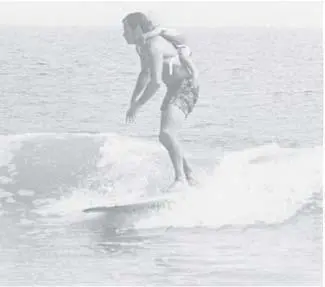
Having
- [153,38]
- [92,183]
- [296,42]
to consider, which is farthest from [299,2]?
[92,183]

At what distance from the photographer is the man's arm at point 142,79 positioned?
2631 millimetres

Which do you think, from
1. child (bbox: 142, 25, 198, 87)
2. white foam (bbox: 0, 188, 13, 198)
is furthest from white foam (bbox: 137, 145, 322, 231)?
white foam (bbox: 0, 188, 13, 198)

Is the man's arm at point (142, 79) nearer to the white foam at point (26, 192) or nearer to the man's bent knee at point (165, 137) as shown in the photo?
the man's bent knee at point (165, 137)

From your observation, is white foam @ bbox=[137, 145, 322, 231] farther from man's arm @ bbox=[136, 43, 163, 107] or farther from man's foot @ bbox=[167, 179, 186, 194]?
man's arm @ bbox=[136, 43, 163, 107]

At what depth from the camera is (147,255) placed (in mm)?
2551

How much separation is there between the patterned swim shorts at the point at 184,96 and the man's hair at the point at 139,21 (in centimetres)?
17

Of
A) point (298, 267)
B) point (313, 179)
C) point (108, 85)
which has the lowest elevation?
point (298, 267)

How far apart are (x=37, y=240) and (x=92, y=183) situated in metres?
0.22

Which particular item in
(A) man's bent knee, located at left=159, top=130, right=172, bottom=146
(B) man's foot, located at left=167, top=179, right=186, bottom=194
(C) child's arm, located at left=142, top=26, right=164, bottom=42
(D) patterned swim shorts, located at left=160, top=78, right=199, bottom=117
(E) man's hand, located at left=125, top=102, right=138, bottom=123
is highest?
(C) child's arm, located at left=142, top=26, right=164, bottom=42

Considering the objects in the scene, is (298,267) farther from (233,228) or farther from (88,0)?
(88,0)

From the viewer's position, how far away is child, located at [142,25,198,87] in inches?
103

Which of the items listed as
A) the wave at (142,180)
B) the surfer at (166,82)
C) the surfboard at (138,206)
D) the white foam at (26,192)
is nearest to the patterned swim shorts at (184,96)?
the surfer at (166,82)

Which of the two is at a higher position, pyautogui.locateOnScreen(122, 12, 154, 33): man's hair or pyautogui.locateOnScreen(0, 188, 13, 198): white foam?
pyautogui.locateOnScreen(122, 12, 154, 33): man's hair

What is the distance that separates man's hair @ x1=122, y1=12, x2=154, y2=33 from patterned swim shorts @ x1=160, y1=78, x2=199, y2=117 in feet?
0.57
